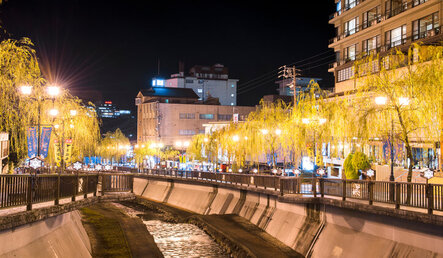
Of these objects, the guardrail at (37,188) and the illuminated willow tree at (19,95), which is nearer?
the guardrail at (37,188)

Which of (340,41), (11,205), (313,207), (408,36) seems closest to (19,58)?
(11,205)

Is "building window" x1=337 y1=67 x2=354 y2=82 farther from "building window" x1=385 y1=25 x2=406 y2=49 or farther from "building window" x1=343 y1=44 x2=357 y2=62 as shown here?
"building window" x1=385 y1=25 x2=406 y2=49

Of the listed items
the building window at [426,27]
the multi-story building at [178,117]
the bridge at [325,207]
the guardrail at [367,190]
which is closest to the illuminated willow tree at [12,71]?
the bridge at [325,207]

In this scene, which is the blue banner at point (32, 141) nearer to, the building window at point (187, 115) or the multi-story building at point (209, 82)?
the building window at point (187, 115)

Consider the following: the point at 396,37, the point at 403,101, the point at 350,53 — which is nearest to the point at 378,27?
the point at 396,37

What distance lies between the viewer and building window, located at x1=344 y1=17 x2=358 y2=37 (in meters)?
45.1

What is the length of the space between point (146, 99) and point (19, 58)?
8852 cm

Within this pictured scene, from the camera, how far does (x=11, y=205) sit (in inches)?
497

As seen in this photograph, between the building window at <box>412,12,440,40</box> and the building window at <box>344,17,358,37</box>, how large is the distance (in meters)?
8.67

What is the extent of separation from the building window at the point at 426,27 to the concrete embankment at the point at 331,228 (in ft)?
60.3

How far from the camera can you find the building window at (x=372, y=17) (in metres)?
41.4

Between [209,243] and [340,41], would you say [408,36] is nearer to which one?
[340,41]

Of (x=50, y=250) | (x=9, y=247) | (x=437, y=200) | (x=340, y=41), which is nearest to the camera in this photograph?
(x=9, y=247)

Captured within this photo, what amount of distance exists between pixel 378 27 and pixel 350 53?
5.52m
